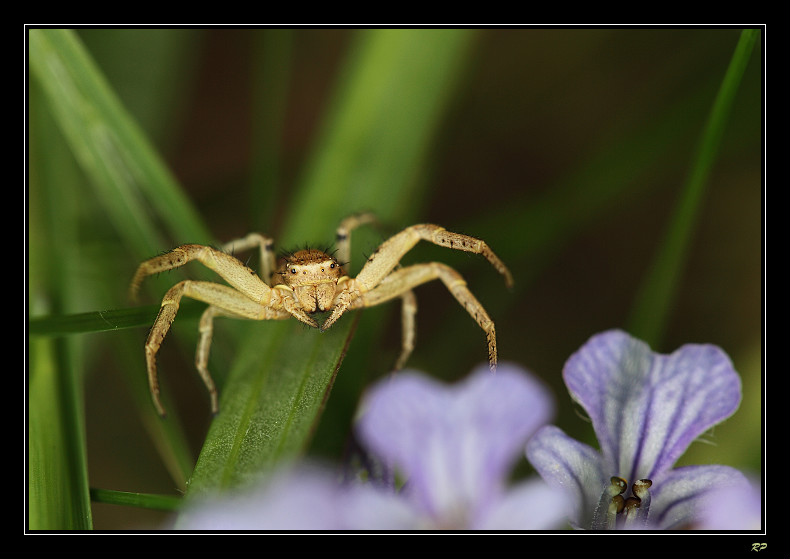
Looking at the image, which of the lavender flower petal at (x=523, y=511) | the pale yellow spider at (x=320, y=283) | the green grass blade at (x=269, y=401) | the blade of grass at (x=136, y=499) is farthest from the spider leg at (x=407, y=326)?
the lavender flower petal at (x=523, y=511)

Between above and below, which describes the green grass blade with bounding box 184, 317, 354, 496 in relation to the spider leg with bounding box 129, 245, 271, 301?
below

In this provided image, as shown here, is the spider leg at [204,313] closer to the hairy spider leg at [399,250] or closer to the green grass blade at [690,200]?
the hairy spider leg at [399,250]

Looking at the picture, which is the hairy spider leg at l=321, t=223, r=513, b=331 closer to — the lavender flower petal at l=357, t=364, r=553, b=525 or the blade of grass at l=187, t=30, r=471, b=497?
the blade of grass at l=187, t=30, r=471, b=497

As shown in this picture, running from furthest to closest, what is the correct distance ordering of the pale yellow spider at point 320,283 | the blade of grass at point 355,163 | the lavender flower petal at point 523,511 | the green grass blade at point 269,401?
the pale yellow spider at point 320,283 < the blade of grass at point 355,163 < the green grass blade at point 269,401 < the lavender flower petal at point 523,511

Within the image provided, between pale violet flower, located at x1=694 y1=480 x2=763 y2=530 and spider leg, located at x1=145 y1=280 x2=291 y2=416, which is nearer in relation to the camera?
pale violet flower, located at x1=694 y1=480 x2=763 y2=530

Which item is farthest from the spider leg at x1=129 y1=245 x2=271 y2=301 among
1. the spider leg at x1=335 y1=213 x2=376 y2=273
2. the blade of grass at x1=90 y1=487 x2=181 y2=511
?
the blade of grass at x1=90 y1=487 x2=181 y2=511

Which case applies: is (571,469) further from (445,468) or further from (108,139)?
(108,139)
